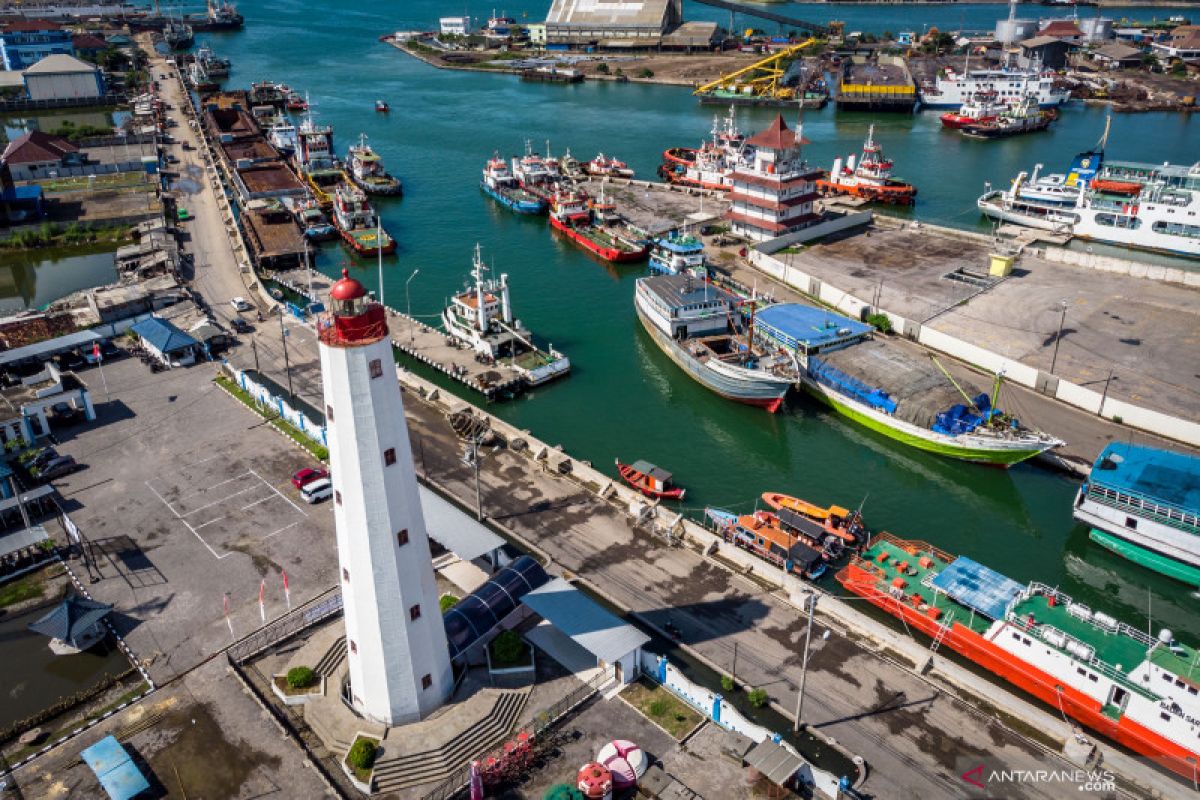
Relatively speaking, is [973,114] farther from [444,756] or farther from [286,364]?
[444,756]

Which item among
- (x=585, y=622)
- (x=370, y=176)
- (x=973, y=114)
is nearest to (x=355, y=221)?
(x=370, y=176)

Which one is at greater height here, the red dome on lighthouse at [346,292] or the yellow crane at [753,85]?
the red dome on lighthouse at [346,292]

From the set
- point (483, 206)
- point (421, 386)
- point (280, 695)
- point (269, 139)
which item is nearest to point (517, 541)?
point (280, 695)

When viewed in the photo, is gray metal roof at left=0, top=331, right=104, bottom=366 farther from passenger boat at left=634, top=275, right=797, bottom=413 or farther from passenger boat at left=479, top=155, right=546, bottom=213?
passenger boat at left=479, top=155, right=546, bottom=213

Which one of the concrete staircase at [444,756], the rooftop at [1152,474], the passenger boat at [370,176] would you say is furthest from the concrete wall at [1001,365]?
the passenger boat at [370,176]

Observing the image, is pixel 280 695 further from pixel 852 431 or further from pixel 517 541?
pixel 852 431

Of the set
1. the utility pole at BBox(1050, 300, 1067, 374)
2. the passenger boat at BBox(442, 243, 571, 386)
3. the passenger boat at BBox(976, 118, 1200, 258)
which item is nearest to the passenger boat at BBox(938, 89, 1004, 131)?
the passenger boat at BBox(976, 118, 1200, 258)

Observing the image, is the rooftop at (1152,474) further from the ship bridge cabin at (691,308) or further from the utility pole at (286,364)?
the utility pole at (286,364)
